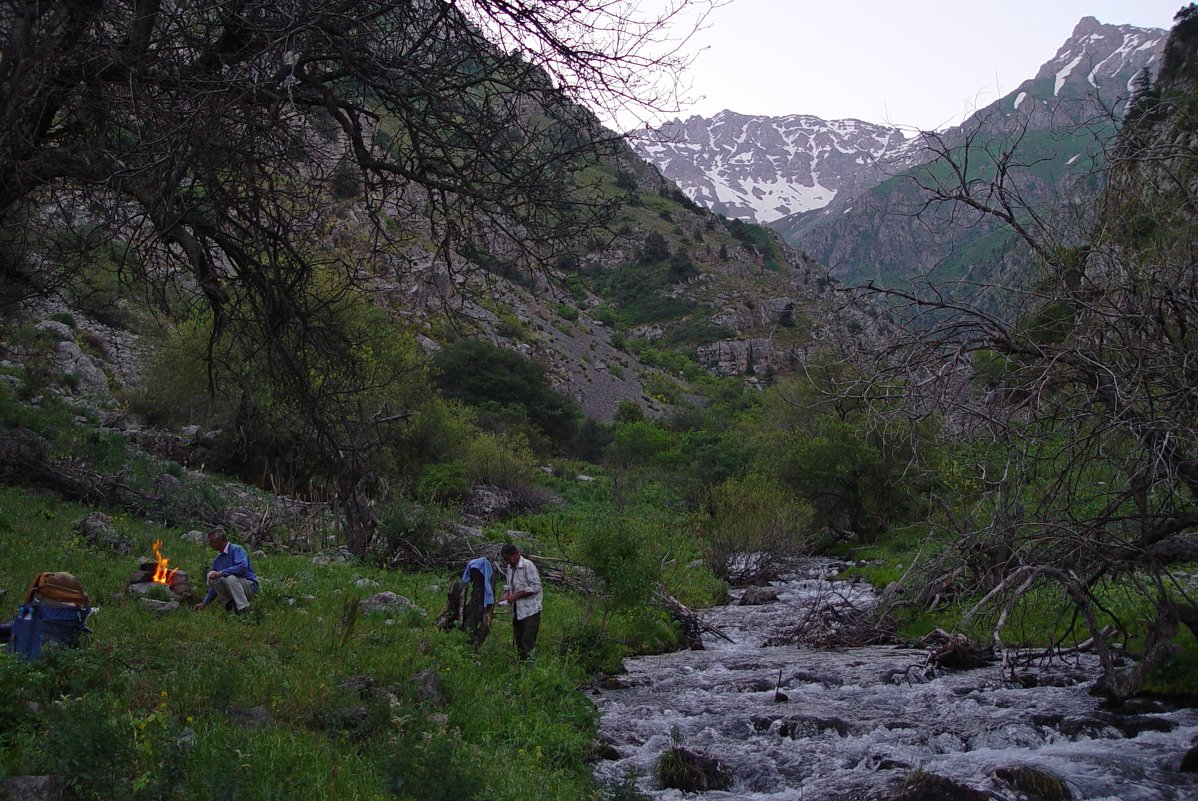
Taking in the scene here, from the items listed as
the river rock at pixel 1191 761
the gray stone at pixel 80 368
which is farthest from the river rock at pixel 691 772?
the gray stone at pixel 80 368

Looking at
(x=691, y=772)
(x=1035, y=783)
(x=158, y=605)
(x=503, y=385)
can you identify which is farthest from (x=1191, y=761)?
(x=503, y=385)

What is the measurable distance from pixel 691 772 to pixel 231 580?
5.47m

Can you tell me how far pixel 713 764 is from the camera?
27.4ft

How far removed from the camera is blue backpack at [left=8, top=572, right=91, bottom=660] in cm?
581

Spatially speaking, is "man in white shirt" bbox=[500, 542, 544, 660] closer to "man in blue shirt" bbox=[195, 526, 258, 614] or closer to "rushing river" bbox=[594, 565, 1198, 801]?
"rushing river" bbox=[594, 565, 1198, 801]

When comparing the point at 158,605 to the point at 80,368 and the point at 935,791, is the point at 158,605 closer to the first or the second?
the point at 935,791

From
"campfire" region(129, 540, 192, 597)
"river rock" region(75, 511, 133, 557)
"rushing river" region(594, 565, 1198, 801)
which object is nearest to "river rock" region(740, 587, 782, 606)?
"rushing river" region(594, 565, 1198, 801)

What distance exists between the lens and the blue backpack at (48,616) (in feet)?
19.1

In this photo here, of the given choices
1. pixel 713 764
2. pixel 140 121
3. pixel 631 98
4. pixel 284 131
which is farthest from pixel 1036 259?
pixel 140 121

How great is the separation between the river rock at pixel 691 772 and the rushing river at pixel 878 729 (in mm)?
112

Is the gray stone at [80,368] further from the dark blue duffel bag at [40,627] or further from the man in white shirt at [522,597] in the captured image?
the dark blue duffel bag at [40,627]

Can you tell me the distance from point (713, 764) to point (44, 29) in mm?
7941

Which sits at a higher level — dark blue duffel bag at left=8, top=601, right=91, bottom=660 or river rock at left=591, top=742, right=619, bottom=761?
dark blue duffel bag at left=8, top=601, right=91, bottom=660

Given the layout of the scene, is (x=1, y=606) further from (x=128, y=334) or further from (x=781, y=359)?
(x=128, y=334)
